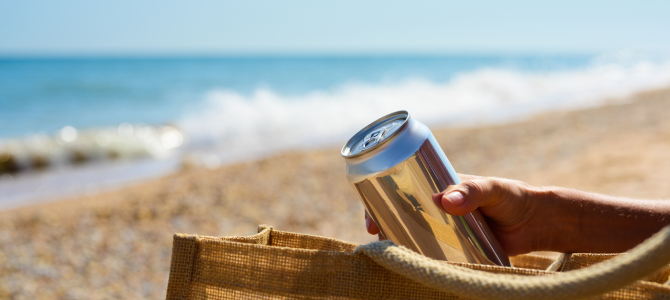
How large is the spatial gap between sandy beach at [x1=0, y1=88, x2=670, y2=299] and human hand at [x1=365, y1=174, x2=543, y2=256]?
128 inches

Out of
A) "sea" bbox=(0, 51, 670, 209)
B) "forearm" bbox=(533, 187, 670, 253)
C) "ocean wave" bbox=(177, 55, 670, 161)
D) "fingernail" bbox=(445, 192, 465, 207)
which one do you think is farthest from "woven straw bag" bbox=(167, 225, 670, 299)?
"ocean wave" bbox=(177, 55, 670, 161)

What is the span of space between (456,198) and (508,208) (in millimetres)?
309

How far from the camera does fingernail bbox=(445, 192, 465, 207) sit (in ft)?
3.11

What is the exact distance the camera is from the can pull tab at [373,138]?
3.41 feet

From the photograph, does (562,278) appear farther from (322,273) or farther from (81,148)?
(81,148)

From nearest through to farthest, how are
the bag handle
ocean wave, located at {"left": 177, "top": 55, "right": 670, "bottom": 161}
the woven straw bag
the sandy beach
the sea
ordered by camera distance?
the bag handle, the woven straw bag, the sandy beach, the sea, ocean wave, located at {"left": 177, "top": 55, "right": 670, "bottom": 161}

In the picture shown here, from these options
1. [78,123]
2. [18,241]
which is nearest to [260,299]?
[18,241]

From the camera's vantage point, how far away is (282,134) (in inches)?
494

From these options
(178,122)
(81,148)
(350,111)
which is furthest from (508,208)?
(350,111)

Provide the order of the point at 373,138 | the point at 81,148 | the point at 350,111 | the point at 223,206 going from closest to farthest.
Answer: the point at 373,138
the point at 223,206
the point at 81,148
the point at 350,111

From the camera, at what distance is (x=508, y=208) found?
1186mm

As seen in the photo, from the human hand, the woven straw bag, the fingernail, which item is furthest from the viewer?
the human hand

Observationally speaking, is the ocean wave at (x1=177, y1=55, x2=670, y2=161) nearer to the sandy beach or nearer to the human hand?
the sandy beach

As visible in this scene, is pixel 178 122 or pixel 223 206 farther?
pixel 178 122
